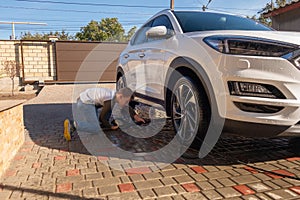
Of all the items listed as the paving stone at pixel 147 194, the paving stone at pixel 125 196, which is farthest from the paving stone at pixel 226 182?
the paving stone at pixel 125 196

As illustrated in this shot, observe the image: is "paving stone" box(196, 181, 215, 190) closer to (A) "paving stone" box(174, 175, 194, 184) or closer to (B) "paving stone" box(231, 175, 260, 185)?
(A) "paving stone" box(174, 175, 194, 184)

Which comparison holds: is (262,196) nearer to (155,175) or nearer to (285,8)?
(155,175)

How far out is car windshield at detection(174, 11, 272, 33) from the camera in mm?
3127

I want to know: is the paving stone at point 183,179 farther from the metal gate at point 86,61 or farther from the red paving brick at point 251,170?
the metal gate at point 86,61

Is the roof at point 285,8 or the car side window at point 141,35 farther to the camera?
the roof at point 285,8

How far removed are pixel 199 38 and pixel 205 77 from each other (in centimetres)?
44

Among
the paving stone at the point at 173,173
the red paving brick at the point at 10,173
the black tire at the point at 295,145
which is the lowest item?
the red paving brick at the point at 10,173

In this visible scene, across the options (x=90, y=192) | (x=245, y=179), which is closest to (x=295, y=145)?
(x=245, y=179)

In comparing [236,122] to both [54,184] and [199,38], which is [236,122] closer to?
[199,38]

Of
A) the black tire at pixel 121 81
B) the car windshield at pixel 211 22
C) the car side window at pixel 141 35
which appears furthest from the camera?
the black tire at pixel 121 81

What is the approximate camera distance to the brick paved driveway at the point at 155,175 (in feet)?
6.68

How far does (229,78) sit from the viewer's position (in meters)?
2.19

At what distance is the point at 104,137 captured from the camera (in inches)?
147

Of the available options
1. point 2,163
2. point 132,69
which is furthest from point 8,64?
point 2,163
